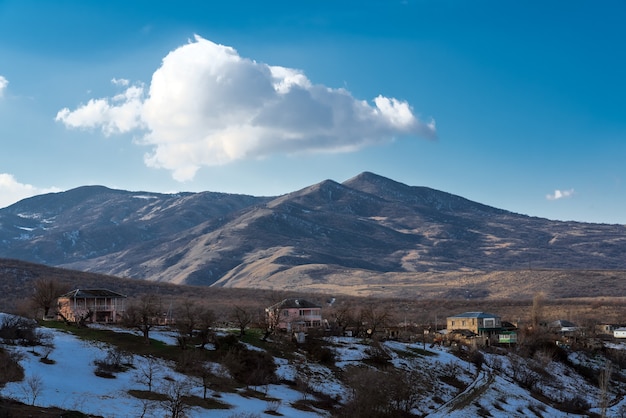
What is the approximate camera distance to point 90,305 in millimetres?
98438

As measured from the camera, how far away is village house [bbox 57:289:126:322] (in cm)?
9694

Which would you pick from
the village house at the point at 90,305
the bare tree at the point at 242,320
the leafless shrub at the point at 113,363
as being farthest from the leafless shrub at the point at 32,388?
the village house at the point at 90,305

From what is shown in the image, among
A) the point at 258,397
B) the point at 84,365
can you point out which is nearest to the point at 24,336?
the point at 84,365

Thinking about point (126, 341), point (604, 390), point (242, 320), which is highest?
point (242, 320)

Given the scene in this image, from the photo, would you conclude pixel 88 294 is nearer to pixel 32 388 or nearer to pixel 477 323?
pixel 32 388

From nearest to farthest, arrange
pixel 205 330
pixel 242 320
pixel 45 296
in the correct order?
pixel 205 330 < pixel 45 296 < pixel 242 320

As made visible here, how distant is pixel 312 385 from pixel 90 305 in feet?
127

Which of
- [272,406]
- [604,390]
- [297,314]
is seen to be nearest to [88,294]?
[297,314]

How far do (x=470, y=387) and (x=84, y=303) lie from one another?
52.2 metres

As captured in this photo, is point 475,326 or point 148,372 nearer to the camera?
point 148,372

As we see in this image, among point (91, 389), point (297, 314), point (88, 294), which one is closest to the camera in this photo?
point (91, 389)

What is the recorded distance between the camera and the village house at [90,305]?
96.9 m

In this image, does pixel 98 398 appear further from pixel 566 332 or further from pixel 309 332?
pixel 566 332

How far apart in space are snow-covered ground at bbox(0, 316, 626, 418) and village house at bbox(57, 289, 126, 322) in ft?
52.0
